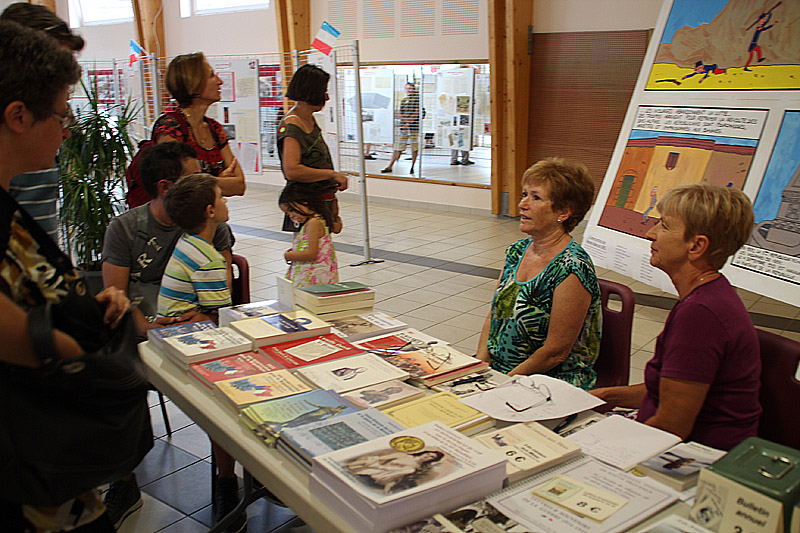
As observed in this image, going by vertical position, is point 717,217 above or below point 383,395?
above

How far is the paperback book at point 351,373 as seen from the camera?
1.74 metres

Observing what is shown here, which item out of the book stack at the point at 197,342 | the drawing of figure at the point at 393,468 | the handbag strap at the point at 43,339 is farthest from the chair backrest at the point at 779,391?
the handbag strap at the point at 43,339

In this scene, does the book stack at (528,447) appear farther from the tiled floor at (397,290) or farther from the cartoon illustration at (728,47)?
the cartoon illustration at (728,47)

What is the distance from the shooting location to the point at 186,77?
10.2 feet

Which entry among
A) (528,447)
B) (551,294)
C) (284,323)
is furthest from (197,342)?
(551,294)

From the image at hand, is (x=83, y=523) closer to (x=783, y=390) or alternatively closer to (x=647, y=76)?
(x=783, y=390)

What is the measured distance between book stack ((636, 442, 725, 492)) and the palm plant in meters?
3.08

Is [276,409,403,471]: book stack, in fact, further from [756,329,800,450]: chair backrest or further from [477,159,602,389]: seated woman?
[756,329,800,450]: chair backrest

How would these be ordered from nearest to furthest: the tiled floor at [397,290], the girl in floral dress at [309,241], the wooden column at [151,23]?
the tiled floor at [397,290], the girl in floral dress at [309,241], the wooden column at [151,23]

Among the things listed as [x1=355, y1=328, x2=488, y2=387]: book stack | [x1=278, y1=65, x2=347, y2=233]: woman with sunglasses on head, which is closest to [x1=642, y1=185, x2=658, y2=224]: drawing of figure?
[x1=278, y1=65, x2=347, y2=233]: woman with sunglasses on head

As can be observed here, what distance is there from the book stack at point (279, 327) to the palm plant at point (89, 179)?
1.76 metres

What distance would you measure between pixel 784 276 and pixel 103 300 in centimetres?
365

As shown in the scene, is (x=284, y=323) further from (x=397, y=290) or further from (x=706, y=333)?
(x=397, y=290)

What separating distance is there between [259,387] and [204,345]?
0.38 m
